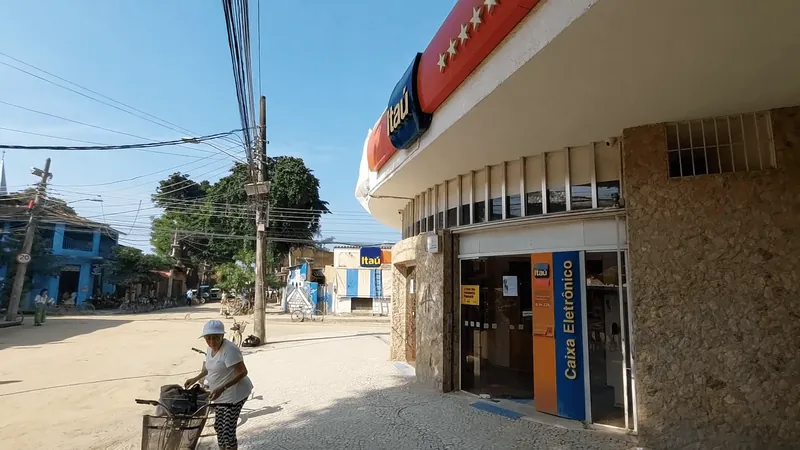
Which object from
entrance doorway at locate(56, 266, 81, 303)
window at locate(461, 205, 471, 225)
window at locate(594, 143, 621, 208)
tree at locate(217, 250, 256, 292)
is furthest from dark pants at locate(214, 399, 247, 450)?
entrance doorway at locate(56, 266, 81, 303)

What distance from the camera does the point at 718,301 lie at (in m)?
4.60

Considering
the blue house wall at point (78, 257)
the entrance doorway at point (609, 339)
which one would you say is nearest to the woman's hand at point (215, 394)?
the entrance doorway at point (609, 339)

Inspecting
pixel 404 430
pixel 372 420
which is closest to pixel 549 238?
pixel 404 430

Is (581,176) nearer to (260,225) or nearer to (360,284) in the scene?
(260,225)

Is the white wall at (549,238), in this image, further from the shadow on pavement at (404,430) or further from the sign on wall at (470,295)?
the shadow on pavement at (404,430)

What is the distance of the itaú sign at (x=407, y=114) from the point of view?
6.18 metres

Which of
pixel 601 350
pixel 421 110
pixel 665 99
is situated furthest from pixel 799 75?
pixel 421 110

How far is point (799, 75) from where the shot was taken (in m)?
3.85

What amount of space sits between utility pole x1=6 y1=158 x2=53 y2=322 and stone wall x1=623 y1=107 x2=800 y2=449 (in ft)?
84.2

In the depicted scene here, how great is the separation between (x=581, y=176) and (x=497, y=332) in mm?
2927

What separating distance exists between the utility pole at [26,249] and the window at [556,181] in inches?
966

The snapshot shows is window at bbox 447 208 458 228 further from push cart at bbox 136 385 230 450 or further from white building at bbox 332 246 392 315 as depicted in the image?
white building at bbox 332 246 392 315

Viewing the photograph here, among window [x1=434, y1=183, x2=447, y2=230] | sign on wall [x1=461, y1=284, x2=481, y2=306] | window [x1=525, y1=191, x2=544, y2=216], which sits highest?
window [x1=434, y1=183, x2=447, y2=230]

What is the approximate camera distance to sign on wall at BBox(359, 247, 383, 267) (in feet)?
100
